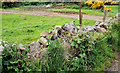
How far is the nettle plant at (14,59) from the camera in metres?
2.40

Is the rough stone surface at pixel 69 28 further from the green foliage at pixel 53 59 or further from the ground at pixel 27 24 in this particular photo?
the green foliage at pixel 53 59

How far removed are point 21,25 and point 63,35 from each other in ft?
3.82

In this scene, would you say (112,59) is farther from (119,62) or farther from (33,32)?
(33,32)

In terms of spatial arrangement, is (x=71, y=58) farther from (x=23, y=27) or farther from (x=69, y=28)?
(x=23, y=27)

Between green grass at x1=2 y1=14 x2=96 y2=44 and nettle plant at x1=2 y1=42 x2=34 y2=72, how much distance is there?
0.41 metres

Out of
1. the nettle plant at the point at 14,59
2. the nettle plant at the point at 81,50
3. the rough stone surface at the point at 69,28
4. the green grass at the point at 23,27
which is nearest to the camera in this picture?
the nettle plant at the point at 14,59

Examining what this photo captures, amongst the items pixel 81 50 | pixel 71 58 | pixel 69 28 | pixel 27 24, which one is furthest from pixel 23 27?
pixel 81 50

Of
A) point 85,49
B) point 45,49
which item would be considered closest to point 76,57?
point 85,49

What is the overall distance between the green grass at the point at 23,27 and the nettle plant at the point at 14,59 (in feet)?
1.34

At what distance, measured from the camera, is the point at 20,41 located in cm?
299

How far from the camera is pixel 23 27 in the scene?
324 cm

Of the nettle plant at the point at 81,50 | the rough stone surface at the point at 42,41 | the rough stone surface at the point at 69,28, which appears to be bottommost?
the nettle plant at the point at 81,50

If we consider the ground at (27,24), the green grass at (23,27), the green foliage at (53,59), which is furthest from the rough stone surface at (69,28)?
the green foliage at (53,59)

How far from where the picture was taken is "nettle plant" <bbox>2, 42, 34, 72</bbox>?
2404mm
